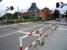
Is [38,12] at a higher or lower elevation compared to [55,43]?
lower

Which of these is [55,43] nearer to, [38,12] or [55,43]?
[55,43]

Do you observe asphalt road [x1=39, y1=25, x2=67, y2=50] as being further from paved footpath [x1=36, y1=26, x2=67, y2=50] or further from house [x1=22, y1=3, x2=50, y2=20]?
house [x1=22, y1=3, x2=50, y2=20]

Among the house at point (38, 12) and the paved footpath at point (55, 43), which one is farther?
the house at point (38, 12)

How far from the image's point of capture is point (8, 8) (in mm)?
76125

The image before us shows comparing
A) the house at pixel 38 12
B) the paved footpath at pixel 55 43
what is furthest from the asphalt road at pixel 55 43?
the house at pixel 38 12

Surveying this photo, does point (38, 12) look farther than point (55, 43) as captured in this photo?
Yes

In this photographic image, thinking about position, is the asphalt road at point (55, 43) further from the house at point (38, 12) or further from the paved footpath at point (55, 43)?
the house at point (38, 12)

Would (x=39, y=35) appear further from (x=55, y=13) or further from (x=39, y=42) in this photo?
(x=55, y=13)

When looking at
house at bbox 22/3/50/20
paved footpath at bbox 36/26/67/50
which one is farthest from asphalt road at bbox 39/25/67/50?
house at bbox 22/3/50/20

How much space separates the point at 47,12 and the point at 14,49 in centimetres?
18150

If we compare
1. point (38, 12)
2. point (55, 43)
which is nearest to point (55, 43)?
point (55, 43)

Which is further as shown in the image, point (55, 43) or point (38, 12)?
point (38, 12)

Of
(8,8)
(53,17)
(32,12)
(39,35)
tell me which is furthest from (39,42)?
(53,17)

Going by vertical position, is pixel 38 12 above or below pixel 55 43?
below
